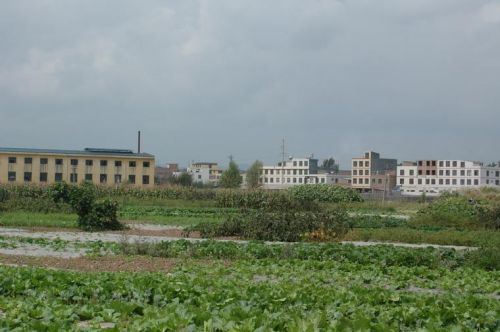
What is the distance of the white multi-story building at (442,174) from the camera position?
149000mm

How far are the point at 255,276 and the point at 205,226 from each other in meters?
11.8

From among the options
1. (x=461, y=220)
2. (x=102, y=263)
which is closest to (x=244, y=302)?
(x=102, y=263)

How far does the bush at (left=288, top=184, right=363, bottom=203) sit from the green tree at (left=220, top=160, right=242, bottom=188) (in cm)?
3492

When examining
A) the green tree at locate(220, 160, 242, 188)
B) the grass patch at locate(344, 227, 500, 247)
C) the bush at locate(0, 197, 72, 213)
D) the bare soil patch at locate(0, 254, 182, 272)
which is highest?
the green tree at locate(220, 160, 242, 188)

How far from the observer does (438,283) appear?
41.6ft

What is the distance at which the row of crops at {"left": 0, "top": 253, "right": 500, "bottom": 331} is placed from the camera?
742 cm

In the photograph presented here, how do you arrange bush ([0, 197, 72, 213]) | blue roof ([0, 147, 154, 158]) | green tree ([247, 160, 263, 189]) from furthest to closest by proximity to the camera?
green tree ([247, 160, 263, 189]) < blue roof ([0, 147, 154, 158]) < bush ([0, 197, 72, 213])

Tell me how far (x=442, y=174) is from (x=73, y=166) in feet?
317

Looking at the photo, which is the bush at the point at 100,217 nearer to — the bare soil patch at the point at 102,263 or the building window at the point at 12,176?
the bare soil patch at the point at 102,263

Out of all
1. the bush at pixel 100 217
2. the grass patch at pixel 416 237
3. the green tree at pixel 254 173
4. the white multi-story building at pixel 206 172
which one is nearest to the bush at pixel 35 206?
the bush at pixel 100 217

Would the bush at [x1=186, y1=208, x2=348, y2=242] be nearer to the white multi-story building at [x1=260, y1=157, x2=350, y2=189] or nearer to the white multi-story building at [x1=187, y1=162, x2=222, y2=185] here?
the white multi-story building at [x1=260, y1=157, x2=350, y2=189]


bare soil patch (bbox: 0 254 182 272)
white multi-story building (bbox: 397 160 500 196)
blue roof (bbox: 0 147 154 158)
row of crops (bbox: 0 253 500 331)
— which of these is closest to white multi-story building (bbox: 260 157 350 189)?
white multi-story building (bbox: 397 160 500 196)

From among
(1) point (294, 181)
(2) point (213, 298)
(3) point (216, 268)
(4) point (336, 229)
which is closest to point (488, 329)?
(2) point (213, 298)

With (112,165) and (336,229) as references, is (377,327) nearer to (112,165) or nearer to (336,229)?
(336,229)
